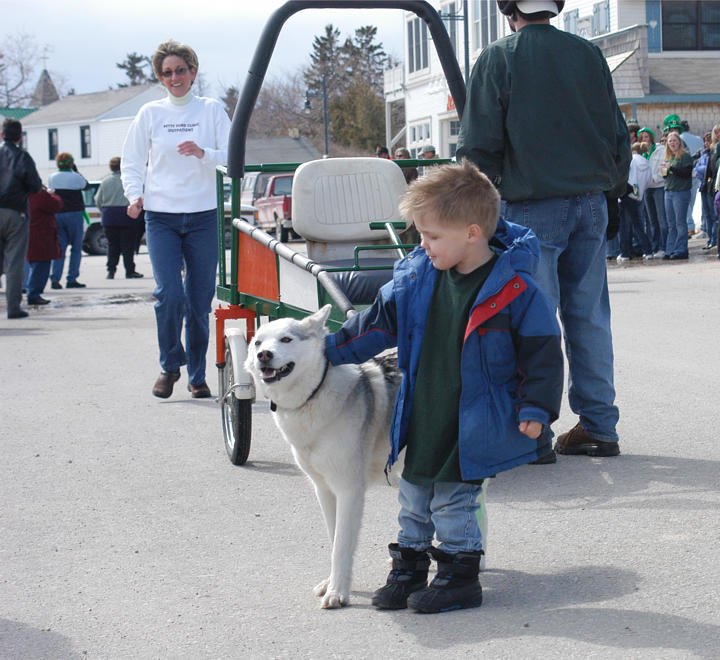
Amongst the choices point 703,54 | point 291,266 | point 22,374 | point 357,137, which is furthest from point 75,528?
point 357,137

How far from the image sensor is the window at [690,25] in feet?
117

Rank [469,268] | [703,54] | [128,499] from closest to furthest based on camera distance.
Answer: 1. [469,268]
2. [128,499]
3. [703,54]

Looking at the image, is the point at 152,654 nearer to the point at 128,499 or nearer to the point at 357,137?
the point at 128,499

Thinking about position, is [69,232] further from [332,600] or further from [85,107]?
[85,107]

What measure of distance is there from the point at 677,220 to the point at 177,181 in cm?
1253

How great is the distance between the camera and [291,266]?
5.76m

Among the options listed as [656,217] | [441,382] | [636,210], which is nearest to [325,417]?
[441,382]

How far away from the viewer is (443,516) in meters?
3.95

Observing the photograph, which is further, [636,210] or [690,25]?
[690,25]

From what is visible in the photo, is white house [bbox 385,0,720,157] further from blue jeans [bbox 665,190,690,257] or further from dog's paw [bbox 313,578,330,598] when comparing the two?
dog's paw [bbox 313,578,330,598]

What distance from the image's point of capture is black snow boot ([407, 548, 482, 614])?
3883 millimetres

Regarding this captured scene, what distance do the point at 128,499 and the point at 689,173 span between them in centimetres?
1448

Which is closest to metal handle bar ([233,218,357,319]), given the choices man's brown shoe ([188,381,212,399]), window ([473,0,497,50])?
man's brown shoe ([188,381,212,399])

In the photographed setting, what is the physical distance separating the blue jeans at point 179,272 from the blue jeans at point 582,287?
2738 millimetres
